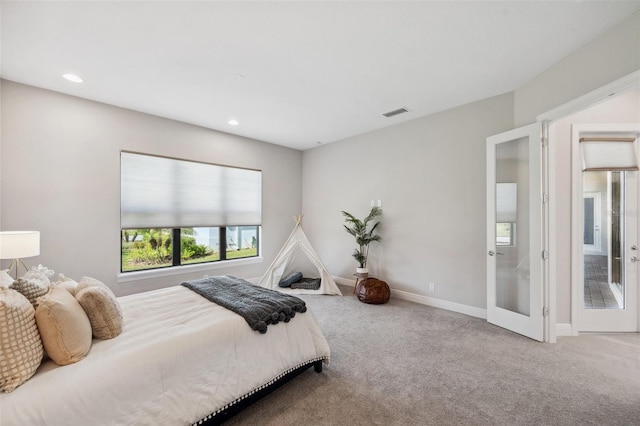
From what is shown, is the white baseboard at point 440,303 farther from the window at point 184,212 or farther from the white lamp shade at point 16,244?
the white lamp shade at point 16,244

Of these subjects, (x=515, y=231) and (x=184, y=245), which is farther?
(x=184, y=245)

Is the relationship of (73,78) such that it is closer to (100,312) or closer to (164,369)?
(100,312)

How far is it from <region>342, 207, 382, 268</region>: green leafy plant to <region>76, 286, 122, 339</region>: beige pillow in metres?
3.30

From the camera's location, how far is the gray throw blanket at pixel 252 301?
1.91m

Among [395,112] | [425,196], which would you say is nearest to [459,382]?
[425,196]

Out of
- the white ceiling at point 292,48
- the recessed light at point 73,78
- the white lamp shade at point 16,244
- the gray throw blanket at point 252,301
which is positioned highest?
the white ceiling at point 292,48

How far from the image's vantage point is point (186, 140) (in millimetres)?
4062

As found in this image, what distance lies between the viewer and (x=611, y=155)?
2.95 metres

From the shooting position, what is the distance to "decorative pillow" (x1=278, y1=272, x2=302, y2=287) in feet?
15.0

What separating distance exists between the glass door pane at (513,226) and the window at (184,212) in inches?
153

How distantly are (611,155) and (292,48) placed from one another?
373 centimetres

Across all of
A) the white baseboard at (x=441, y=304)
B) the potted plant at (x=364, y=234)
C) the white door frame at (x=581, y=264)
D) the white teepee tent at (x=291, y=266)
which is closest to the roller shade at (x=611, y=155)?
the white door frame at (x=581, y=264)

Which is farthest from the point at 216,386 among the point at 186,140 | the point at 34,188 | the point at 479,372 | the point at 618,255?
the point at 618,255

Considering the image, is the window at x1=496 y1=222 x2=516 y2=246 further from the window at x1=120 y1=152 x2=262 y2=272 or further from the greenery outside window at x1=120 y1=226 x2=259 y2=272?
the greenery outside window at x1=120 y1=226 x2=259 y2=272
